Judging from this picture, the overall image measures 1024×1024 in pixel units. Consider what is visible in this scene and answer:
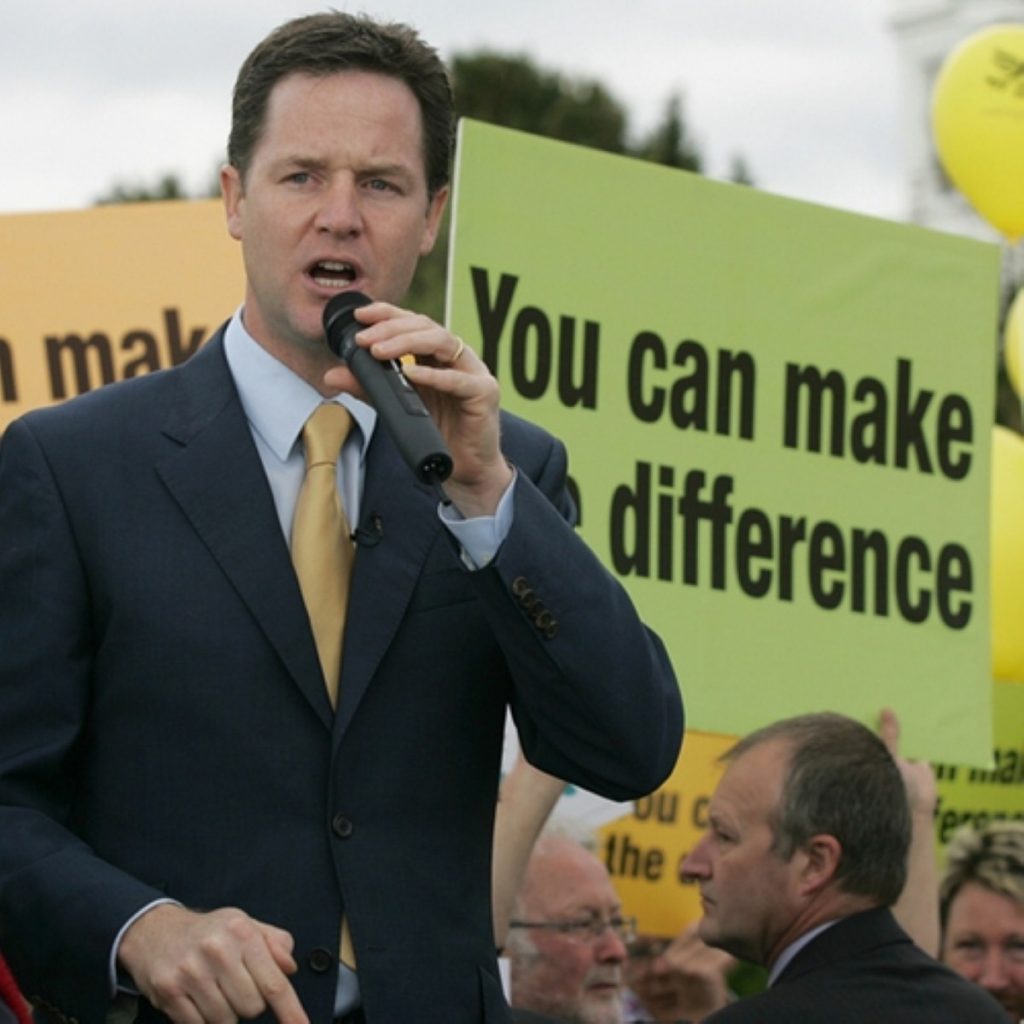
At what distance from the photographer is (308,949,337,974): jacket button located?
244cm

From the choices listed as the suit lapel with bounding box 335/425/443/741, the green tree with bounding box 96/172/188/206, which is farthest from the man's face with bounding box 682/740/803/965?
the green tree with bounding box 96/172/188/206

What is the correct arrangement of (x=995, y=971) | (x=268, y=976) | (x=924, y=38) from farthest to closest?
1. (x=924, y=38)
2. (x=995, y=971)
3. (x=268, y=976)

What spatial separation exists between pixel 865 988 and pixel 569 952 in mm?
1403

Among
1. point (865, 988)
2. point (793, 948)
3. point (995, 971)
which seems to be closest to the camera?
point (865, 988)

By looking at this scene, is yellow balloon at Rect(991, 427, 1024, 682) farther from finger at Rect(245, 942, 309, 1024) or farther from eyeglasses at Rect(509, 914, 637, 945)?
finger at Rect(245, 942, 309, 1024)

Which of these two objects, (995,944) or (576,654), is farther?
(995,944)

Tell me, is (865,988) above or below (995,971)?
above

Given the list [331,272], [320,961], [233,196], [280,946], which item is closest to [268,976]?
[280,946]

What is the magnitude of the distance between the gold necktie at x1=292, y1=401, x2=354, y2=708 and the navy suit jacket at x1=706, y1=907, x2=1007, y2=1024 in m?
1.57

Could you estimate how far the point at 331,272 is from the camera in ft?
8.35

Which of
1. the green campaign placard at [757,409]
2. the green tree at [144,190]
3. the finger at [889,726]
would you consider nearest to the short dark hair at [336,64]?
the green campaign placard at [757,409]

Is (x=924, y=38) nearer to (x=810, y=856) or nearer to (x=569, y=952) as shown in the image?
(x=569, y=952)

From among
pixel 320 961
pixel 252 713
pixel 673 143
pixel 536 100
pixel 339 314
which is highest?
pixel 536 100

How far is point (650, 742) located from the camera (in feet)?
8.14
